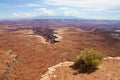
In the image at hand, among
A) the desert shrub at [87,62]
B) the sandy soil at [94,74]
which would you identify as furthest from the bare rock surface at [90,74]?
the desert shrub at [87,62]

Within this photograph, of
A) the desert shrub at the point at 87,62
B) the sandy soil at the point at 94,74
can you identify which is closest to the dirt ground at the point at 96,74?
the sandy soil at the point at 94,74

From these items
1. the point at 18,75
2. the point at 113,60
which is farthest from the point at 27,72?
the point at 113,60

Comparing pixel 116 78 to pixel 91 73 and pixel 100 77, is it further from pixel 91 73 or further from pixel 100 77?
pixel 91 73

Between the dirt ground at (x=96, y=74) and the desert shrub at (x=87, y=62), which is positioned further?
the desert shrub at (x=87, y=62)

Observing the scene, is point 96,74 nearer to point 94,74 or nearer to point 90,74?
point 94,74

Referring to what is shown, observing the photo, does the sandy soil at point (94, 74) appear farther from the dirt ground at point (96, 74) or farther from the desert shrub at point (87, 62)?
the desert shrub at point (87, 62)

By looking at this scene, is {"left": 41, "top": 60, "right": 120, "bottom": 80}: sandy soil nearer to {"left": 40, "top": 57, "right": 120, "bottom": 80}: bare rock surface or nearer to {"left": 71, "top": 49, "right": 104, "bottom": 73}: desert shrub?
{"left": 40, "top": 57, "right": 120, "bottom": 80}: bare rock surface

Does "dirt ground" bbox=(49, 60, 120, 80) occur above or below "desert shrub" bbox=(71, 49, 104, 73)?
below

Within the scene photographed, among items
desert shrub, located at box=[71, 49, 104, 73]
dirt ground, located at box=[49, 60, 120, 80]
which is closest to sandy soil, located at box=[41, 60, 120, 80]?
dirt ground, located at box=[49, 60, 120, 80]

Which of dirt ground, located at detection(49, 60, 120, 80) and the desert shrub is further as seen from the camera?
the desert shrub

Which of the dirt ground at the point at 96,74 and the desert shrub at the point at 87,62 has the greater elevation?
the desert shrub at the point at 87,62

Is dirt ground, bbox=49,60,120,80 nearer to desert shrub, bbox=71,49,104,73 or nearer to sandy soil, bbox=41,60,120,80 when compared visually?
sandy soil, bbox=41,60,120,80

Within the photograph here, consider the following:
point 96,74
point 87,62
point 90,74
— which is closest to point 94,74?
point 96,74
